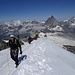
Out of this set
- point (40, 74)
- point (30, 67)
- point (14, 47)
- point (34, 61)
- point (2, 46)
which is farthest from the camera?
point (2, 46)

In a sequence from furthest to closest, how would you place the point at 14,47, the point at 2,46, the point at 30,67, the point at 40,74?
the point at 2,46 → the point at 14,47 → the point at 30,67 → the point at 40,74

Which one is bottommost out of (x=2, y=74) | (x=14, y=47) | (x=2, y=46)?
(x=2, y=46)

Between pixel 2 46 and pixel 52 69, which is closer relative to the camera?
pixel 52 69

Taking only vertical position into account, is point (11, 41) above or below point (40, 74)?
above

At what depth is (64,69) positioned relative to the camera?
15.6m

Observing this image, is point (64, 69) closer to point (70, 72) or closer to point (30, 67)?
point (70, 72)

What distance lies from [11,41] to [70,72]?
6044 millimetres

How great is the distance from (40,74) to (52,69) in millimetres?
1901

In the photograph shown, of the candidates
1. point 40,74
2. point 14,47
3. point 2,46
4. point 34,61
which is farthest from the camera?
point 2,46

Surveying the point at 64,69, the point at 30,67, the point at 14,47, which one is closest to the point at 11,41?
the point at 14,47

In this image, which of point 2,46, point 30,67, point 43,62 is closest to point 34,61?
point 43,62

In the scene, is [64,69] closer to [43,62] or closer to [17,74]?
[43,62]

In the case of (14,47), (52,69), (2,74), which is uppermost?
(14,47)

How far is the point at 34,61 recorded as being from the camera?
1695 cm
